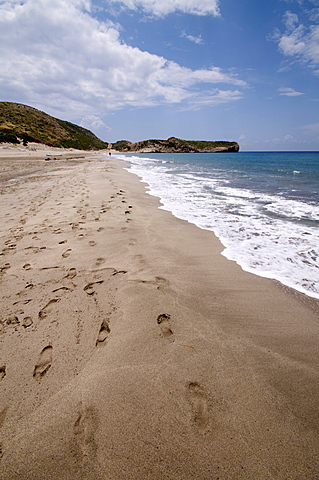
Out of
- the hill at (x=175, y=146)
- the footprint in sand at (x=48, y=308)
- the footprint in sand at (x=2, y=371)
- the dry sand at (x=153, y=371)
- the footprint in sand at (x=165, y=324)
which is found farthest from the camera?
the hill at (x=175, y=146)

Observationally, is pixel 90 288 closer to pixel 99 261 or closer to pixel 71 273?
pixel 71 273

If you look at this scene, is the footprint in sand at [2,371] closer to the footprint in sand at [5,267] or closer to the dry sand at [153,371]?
the dry sand at [153,371]

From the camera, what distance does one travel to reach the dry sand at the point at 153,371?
4.76ft

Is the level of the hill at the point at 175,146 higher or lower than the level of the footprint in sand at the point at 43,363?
higher

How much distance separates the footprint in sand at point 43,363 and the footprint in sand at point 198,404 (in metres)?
1.35

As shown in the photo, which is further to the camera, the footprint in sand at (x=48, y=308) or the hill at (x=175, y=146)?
the hill at (x=175, y=146)

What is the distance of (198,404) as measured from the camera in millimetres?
1755

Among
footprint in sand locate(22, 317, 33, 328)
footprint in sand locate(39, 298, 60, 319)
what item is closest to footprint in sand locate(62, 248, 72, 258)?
footprint in sand locate(39, 298, 60, 319)

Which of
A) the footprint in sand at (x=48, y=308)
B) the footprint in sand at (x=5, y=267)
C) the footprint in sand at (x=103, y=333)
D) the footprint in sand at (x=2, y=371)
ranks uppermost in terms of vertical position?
the footprint in sand at (x=5, y=267)

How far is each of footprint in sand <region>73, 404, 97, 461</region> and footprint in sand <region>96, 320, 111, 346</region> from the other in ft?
2.12

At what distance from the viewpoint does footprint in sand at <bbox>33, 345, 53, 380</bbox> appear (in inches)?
78.4

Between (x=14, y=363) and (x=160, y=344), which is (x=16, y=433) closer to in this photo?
(x=14, y=363)

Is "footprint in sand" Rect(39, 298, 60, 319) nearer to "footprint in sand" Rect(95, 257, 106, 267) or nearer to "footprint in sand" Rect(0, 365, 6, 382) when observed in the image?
"footprint in sand" Rect(0, 365, 6, 382)

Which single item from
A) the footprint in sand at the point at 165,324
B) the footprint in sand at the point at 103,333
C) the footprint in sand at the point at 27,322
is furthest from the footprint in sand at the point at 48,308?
the footprint in sand at the point at 165,324
